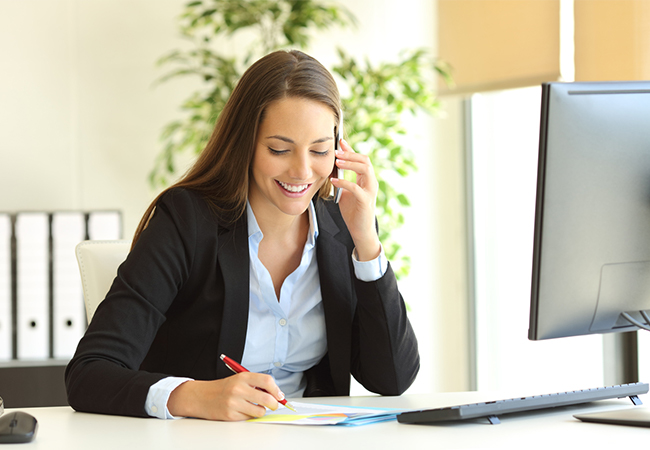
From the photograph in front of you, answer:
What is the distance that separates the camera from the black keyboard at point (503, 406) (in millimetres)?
954

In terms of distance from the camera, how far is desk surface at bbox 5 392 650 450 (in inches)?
34.6

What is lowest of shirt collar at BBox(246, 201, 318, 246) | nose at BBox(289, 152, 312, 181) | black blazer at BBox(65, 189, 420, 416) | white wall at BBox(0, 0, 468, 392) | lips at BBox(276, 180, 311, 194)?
black blazer at BBox(65, 189, 420, 416)

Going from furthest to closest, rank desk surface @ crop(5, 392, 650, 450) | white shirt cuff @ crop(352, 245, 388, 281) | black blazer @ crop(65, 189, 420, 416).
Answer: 1. white shirt cuff @ crop(352, 245, 388, 281)
2. black blazer @ crop(65, 189, 420, 416)
3. desk surface @ crop(5, 392, 650, 450)

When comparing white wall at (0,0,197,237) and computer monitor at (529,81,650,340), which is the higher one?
white wall at (0,0,197,237)

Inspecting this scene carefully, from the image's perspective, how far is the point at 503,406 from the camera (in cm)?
99

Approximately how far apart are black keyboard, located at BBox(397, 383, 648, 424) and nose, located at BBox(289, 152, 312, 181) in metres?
0.55

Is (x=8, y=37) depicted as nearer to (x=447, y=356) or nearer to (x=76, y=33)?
(x=76, y=33)

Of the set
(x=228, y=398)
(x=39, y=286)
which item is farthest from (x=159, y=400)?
(x=39, y=286)

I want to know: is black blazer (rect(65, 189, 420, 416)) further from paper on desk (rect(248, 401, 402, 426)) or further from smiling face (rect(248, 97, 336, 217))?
paper on desk (rect(248, 401, 402, 426))

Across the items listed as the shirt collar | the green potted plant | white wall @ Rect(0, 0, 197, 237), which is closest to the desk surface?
the shirt collar

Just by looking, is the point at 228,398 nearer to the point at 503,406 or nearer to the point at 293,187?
the point at 503,406

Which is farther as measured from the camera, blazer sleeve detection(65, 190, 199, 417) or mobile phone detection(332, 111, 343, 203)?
mobile phone detection(332, 111, 343, 203)

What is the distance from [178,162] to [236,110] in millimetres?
1676

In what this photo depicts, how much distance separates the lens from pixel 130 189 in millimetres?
2984
